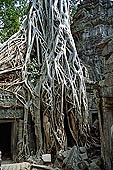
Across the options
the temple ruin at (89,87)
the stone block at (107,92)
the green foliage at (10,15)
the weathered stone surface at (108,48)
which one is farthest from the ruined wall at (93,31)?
the stone block at (107,92)

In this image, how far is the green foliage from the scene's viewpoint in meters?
7.88

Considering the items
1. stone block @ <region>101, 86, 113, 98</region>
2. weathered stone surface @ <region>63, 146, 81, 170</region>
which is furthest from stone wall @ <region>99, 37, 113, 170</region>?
weathered stone surface @ <region>63, 146, 81, 170</region>

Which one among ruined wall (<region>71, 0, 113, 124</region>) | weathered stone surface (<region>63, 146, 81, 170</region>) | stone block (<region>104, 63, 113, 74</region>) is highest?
ruined wall (<region>71, 0, 113, 124</region>)

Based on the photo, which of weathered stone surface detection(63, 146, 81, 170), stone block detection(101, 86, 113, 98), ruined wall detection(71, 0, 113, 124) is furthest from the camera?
ruined wall detection(71, 0, 113, 124)

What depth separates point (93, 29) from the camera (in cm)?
761

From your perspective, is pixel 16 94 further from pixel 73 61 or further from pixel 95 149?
pixel 95 149

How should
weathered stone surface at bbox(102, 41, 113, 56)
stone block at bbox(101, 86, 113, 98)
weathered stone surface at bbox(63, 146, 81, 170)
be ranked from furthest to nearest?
weathered stone surface at bbox(63, 146, 81, 170)
weathered stone surface at bbox(102, 41, 113, 56)
stone block at bbox(101, 86, 113, 98)

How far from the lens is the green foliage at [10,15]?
7.88m

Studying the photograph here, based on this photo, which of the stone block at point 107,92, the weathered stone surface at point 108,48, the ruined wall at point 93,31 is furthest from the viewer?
the ruined wall at point 93,31

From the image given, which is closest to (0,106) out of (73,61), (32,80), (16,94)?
(16,94)

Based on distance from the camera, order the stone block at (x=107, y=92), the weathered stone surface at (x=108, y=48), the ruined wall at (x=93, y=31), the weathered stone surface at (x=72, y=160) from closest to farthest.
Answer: the stone block at (x=107, y=92), the weathered stone surface at (x=108, y=48), the weathered stone surface at (x=72, y=160), the ruined wall at (x=93, y=31)

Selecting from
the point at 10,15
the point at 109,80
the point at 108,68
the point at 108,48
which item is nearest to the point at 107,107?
the point at 109,80

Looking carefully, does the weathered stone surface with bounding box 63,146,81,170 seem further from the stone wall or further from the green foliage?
the green foliage

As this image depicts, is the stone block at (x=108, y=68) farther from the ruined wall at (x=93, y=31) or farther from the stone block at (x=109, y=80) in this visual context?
the ruined wall at (x=93, y=31)
